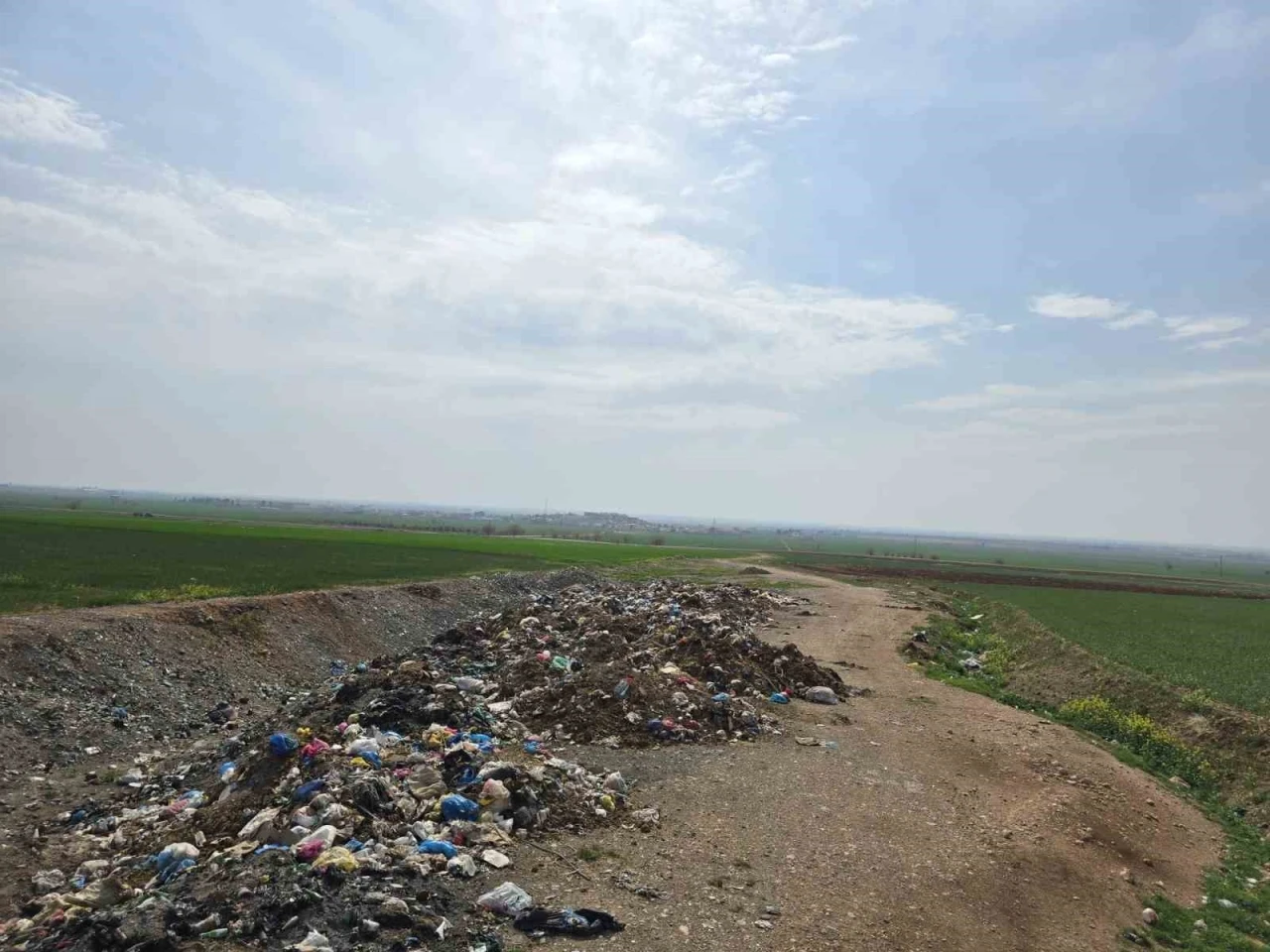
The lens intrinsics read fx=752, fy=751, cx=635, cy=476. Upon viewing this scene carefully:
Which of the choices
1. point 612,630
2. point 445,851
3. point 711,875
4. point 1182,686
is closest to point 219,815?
point 445,851

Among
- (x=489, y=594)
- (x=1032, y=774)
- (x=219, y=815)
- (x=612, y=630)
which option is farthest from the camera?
(x=489, y=594)

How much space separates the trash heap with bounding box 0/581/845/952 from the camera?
5.98 meters

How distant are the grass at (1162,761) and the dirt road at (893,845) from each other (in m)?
0.32

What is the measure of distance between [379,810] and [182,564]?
27.0 metres

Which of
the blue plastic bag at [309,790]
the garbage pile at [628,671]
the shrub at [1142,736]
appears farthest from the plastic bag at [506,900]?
the shrub at [1142,736]

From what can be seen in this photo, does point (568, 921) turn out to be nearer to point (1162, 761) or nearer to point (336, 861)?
point (336, 861)

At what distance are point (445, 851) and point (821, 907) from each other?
3571 mm

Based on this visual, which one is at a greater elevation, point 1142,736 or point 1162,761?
point 1142,736

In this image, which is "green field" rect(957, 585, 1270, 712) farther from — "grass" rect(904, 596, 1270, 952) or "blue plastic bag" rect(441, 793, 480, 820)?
"blue plastic bag" rect(441, 793, 480, 820)

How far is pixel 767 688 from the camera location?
15727 millimetres

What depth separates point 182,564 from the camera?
98.5 feet

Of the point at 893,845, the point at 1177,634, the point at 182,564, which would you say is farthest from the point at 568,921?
the point at 182,564

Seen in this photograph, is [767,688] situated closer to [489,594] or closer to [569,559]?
[489,594]

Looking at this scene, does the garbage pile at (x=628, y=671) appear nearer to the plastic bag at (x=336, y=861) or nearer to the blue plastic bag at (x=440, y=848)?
the blue plastic bag at (x=440, y=848)
